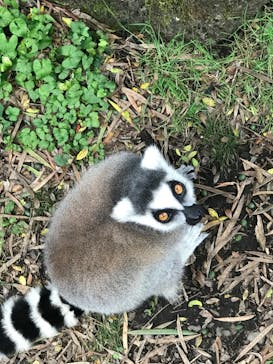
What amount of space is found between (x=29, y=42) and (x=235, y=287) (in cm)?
207

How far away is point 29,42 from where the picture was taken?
15.2 feet

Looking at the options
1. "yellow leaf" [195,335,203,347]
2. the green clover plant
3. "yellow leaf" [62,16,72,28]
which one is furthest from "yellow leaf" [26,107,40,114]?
"yellow leaf" [195,335,203,347]

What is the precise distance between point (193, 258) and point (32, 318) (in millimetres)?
1106

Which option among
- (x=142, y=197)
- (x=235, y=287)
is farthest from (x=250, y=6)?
(x=235, y=287)

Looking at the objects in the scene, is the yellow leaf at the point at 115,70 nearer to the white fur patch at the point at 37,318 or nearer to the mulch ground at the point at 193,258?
the mulch ground at the point at 193,258

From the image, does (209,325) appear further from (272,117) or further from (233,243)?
(272,117)

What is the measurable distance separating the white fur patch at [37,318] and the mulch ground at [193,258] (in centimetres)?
24

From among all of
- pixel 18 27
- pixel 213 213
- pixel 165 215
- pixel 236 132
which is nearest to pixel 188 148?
pixel 236 132

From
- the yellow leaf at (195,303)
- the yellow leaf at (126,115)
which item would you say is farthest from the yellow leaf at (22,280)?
the yellow leaf at (126,115)

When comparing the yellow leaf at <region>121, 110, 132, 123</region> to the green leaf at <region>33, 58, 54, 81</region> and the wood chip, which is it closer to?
the green leaf at <region>33, 58, 54, 81</region>

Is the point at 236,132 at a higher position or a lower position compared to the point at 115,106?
lower

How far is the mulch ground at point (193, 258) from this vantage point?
463 centimetres

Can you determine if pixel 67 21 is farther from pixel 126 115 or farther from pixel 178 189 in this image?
pixel 178 189

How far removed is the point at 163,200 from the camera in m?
4.12
